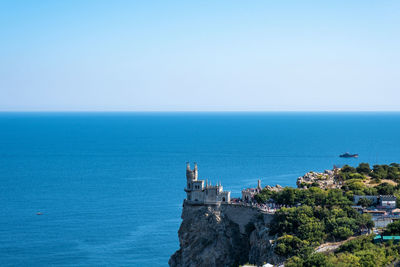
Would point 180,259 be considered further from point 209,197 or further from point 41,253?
point 41,253

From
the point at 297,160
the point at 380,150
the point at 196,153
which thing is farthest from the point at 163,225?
the point at 380,150

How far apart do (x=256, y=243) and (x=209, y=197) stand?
25.2 ft

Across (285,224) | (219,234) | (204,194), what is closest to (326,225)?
(285,224)

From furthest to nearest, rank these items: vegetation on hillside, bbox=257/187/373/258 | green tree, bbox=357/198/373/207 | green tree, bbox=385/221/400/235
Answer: green tree, bbox=357/198/373/207, vegetation on hillside, bbox=257/187/373/258, green tree, bbox=385/221/400/235

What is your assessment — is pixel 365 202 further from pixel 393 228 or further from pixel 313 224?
pixel 313 224

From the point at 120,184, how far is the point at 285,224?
64.8 m

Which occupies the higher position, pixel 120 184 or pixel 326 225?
pixel 326 225

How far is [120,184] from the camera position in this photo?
367 ft

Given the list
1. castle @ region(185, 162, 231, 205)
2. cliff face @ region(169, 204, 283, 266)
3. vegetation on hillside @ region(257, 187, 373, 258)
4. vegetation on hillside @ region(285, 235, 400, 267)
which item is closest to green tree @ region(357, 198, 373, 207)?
vegetation on hillside @ region(257, 187, 373, 258)

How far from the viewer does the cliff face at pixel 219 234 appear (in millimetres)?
56375

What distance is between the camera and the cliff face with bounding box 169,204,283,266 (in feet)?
185

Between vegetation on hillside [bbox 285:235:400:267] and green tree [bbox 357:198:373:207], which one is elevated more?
green tree [bbox 357:198:373:207]

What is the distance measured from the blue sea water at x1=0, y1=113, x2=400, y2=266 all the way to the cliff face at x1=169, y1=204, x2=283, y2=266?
10937 mm

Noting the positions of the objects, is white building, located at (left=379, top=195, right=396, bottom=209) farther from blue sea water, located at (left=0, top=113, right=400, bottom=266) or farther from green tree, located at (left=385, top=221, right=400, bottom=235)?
blue sea water, located at (left=0, top=113, right=400, bottom=266)
